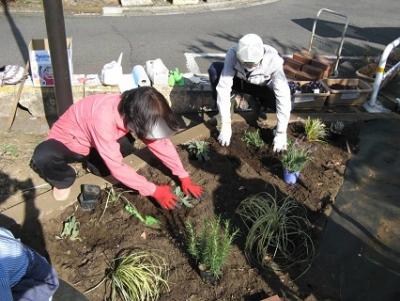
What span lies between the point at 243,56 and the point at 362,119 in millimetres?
1880

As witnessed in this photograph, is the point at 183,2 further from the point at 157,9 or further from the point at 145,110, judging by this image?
the point at 145,110

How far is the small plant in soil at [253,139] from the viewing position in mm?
4078

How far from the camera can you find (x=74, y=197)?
3.39 m

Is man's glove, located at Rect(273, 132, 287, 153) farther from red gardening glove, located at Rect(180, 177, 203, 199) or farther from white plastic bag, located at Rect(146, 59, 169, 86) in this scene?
white plastic bag, located at Rect(146, 59, 169, 86)

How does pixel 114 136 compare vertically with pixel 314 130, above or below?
above

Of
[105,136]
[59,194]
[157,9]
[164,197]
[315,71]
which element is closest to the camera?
[105,136]

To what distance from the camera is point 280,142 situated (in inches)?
156

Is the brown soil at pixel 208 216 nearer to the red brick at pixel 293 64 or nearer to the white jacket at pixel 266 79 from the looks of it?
the white jacket at pixel 266 79

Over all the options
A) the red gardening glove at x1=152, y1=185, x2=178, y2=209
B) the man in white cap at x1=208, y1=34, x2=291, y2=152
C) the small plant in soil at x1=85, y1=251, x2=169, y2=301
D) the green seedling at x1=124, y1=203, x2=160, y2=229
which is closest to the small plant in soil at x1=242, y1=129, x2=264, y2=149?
the man in white cap at x1=208, y1=34, x2=291, y2=152

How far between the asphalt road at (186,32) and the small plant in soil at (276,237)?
4.13 meters

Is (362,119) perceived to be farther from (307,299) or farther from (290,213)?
(307,299)

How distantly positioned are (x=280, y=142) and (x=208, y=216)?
112 centimetres

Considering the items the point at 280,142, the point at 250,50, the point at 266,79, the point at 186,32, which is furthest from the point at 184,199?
the point at 186,32

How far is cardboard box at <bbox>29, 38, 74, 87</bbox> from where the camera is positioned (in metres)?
4.78
